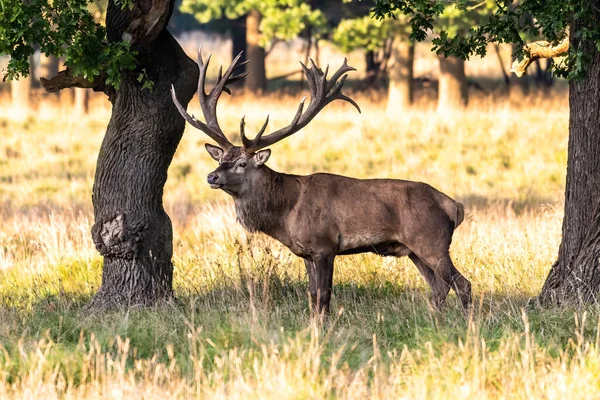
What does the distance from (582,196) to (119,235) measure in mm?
4064

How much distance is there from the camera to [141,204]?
10.2 metres

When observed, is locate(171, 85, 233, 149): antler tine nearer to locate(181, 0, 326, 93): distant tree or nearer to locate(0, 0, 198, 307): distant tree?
locate(0, 0, 198, 307): distant tree

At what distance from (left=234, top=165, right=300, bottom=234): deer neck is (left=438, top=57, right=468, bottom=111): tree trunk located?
19786 millimetres

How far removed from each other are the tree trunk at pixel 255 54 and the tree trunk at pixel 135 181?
78.8 feet

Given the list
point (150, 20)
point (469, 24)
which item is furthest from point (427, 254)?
point (469, 24)

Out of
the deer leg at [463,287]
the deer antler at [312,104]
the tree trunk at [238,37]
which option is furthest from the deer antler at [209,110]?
the tree trunk at [238,37]

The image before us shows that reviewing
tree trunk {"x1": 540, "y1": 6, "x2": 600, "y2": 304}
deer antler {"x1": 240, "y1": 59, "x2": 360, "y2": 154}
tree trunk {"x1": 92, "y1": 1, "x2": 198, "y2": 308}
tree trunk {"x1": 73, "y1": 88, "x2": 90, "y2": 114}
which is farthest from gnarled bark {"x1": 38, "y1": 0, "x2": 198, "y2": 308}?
tree trunk {"x1": 73, "y1": 88, "x2": 90, "y2": 114}

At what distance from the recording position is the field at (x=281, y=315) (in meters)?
6.61

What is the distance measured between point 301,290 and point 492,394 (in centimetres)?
395

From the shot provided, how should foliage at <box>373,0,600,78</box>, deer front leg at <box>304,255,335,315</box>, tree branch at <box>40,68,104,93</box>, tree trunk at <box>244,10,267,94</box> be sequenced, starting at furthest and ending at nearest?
tree trunk at <box>244,10,267,94</box> < tree branch at <box>40,68,104,93</box> < deer front leg at <box>304,255,335,315</box> < foliage at <box>373,0,600,78</box>

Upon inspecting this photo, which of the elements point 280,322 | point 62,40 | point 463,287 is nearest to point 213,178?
point 280,322

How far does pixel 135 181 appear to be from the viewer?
400 inches

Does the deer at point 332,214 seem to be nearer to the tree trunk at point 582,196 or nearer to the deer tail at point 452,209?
the deer tail at point 452,209

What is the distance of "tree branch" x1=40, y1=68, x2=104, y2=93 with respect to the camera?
9859mm
